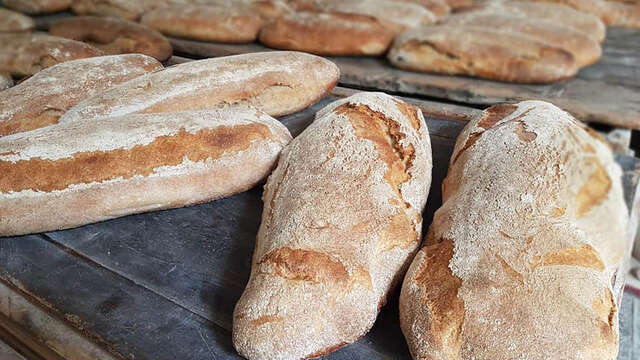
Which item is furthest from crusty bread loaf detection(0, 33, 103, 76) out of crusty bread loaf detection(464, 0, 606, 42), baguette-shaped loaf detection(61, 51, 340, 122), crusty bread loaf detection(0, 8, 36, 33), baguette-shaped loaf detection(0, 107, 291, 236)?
crusty bread loaf detection(464, 0, 606, 42)

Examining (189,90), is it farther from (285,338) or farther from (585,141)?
(585,141)

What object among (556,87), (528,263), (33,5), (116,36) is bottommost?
(33,5)

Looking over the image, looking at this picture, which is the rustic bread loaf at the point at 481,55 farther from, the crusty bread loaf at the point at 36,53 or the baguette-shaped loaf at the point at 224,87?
the crusty bread loaf at the point at 36,53

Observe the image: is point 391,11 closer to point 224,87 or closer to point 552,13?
point 552,13

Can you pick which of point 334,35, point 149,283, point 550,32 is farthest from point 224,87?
point 550,32

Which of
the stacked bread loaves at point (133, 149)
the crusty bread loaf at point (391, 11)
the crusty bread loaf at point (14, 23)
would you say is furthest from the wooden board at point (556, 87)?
the crusty bread loaf at point (14, 23)

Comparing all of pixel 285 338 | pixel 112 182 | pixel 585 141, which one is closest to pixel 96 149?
pixel 112 182

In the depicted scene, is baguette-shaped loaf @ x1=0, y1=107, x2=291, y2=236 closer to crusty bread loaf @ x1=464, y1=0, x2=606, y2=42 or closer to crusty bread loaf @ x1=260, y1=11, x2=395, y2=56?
crusty bread loaf @ x1=260, y1=11, x2=395, y2=56
